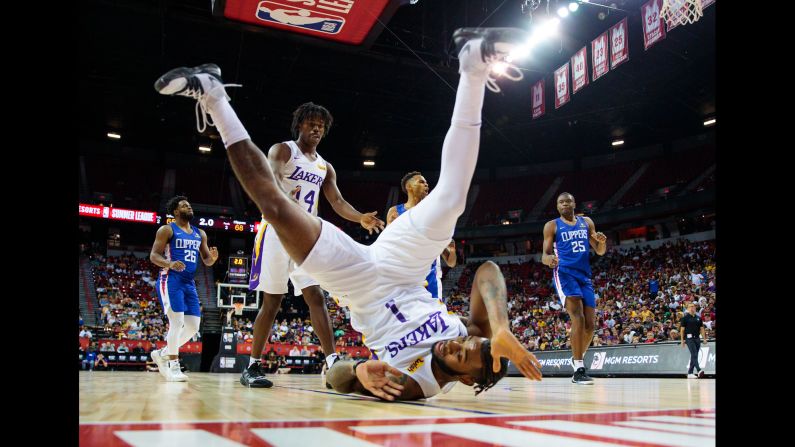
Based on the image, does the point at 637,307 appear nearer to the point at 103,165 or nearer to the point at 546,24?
the point at 546,24

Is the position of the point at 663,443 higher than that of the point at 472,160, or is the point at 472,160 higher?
the point at 472,160

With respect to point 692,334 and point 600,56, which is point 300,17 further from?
point 692,334

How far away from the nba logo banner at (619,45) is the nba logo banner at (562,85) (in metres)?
1.69

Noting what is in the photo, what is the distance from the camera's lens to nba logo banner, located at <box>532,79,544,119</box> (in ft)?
50.0

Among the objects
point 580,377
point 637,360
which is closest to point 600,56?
point 637,360

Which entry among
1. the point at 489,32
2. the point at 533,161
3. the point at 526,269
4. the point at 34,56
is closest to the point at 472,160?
the point at 489,32

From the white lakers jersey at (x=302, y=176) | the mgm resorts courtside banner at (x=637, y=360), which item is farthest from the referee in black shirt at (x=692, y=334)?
the white lakers jersey at (x=302, y=176)

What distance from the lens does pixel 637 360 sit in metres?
11.2

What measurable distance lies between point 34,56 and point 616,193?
25005 mm

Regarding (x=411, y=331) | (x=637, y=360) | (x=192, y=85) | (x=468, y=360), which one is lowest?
(x=637, y=360)

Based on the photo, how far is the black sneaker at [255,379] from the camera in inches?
162

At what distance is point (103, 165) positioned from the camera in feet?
83.8

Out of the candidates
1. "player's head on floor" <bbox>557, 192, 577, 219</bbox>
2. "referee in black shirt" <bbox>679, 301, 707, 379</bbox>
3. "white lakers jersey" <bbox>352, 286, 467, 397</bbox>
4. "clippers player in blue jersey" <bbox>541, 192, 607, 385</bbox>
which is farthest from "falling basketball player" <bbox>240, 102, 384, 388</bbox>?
"referee in black shirt" <bbox>679, 301, 707, 379</bbox>

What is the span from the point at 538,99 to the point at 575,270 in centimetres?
1038
